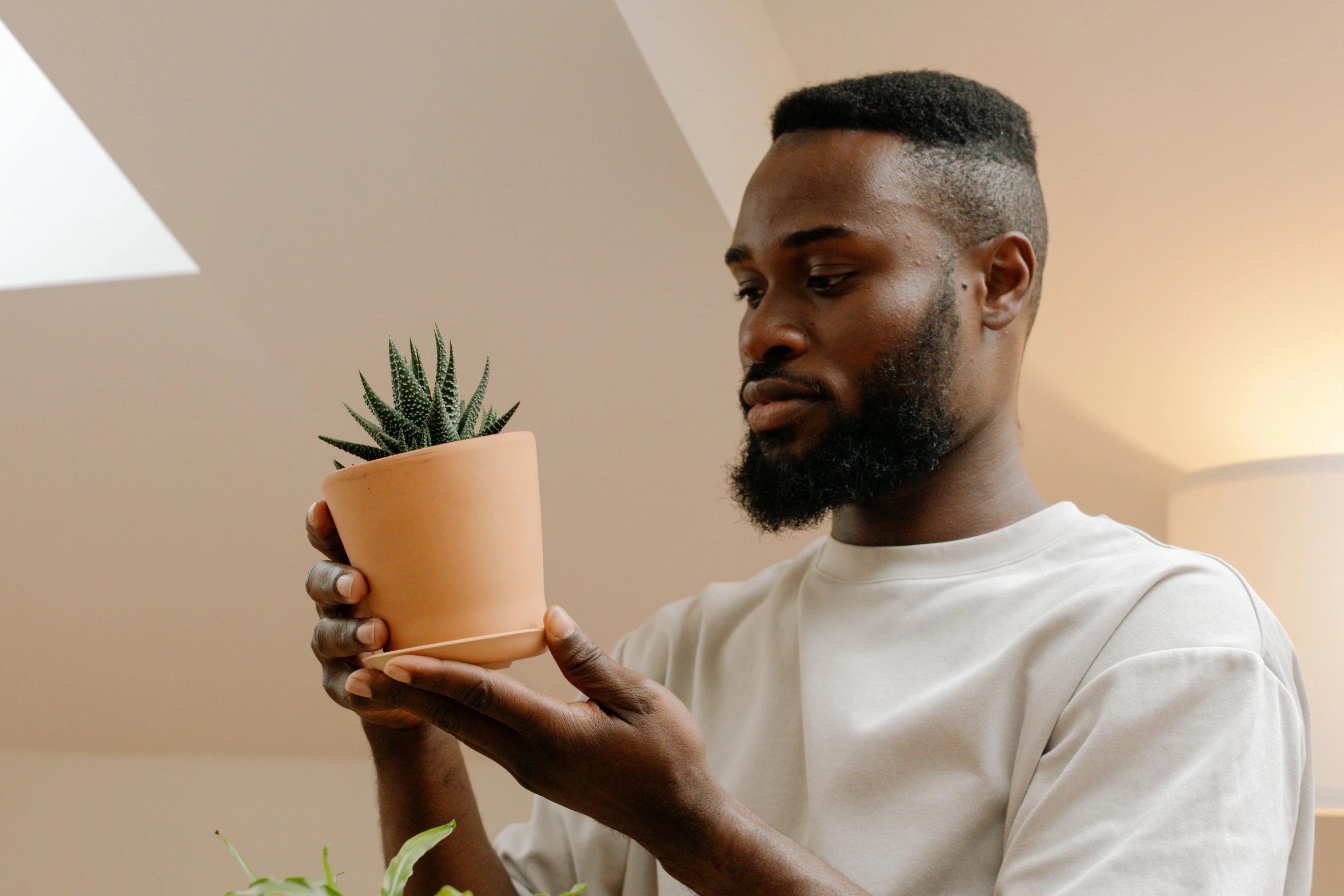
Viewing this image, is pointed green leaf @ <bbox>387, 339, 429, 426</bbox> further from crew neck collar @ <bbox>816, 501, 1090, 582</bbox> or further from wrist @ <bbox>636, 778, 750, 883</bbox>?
crew neck collar @ <bbox>816, 501, 1090, 582</bbox>

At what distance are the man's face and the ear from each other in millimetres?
61

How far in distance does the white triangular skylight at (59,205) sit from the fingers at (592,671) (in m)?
1.69

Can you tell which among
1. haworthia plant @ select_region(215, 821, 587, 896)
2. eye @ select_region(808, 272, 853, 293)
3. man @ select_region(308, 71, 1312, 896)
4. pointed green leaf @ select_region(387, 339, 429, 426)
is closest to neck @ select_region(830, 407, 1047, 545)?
man @ select_region(308, 71, 1312, 896)

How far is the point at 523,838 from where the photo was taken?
1417 millimetres

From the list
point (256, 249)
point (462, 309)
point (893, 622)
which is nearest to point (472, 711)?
point (893, 622)

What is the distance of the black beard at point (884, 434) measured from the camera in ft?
4.09

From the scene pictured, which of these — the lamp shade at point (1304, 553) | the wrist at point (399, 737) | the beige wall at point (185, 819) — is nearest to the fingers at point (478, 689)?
the wrist at point (399, 737)

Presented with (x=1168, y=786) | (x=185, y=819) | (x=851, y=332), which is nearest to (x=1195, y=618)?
(x=1168, y=786)

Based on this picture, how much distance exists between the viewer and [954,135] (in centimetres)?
135

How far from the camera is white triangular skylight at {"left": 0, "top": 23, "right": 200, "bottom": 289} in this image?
232 cm

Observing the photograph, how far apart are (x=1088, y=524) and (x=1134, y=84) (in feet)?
3.09

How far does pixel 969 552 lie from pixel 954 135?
0.49 metres

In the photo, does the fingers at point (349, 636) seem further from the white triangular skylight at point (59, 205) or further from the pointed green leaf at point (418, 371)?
the white triangular skylight at point (59, 205)

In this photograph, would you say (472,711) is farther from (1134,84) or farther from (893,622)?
(1134,84)
